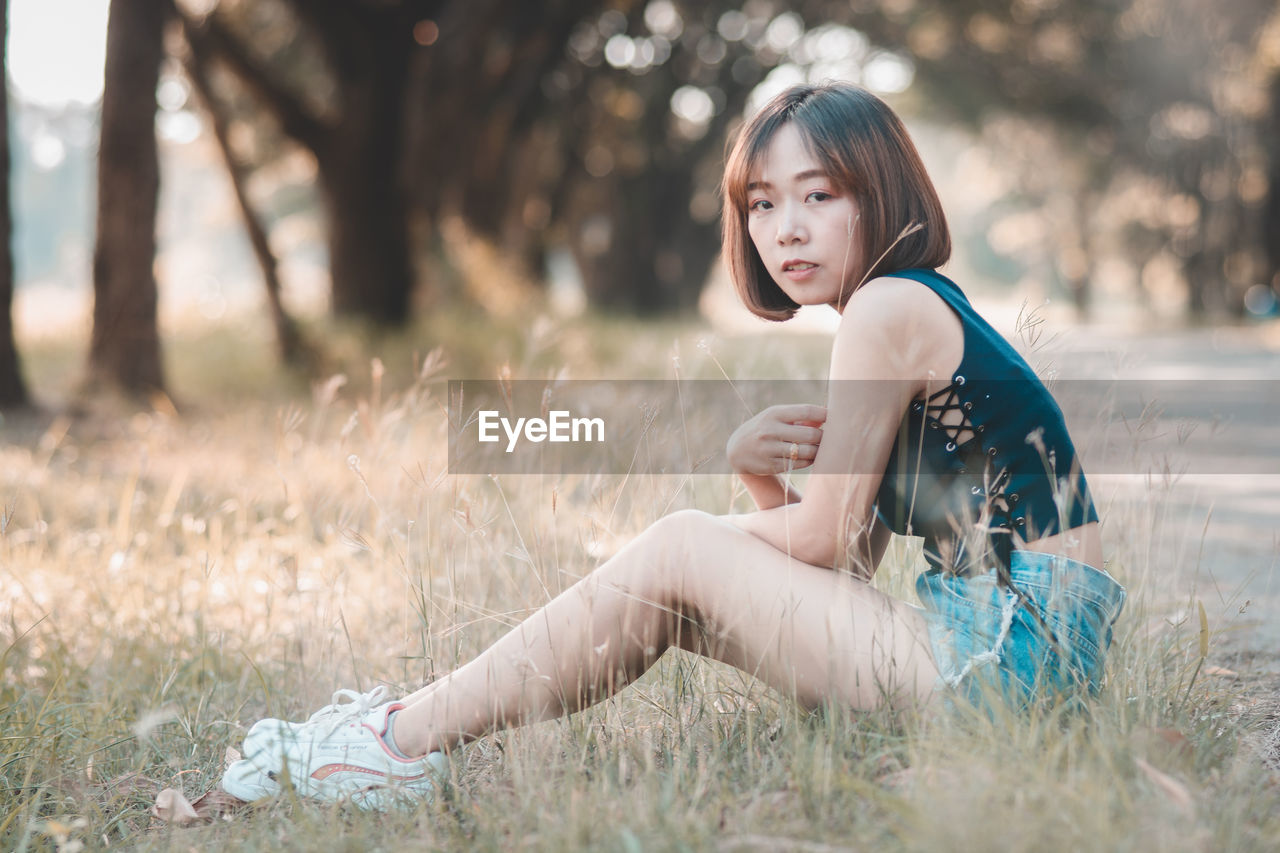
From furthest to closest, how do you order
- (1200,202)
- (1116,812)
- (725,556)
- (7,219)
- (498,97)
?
(1200,202) → (498,97) → (7,219) → (725,556) → (1116,812)

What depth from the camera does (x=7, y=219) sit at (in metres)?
7.29

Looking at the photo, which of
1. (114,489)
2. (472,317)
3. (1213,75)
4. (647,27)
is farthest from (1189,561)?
(1213,75)

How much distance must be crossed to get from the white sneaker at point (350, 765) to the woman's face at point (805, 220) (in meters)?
1.25

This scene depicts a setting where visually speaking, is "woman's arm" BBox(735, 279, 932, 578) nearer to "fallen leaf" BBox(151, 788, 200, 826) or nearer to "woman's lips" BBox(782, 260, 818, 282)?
"woman's lips" BBox(782, 260, 818, 282)

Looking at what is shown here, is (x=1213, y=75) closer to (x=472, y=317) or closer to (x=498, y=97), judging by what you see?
(x=498, y=97)

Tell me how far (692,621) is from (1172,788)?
0.91 meters

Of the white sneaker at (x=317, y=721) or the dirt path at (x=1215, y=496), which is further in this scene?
the dirt path at (x=1215, y=496)

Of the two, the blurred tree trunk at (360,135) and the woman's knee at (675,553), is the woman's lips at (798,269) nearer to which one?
the woman's knee at (675,553)

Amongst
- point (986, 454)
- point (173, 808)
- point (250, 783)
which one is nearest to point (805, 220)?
point (986, 454)

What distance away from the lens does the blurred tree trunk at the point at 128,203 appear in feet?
25.1

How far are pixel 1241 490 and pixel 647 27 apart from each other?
1267 centimetres

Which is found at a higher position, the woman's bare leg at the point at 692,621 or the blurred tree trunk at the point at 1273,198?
the blurred tree trunk at the point at 1273,198

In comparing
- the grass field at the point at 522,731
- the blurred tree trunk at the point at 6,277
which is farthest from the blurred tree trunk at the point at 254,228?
the grass field at the point at 522,731

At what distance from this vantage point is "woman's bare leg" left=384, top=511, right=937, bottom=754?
6.95 ft
